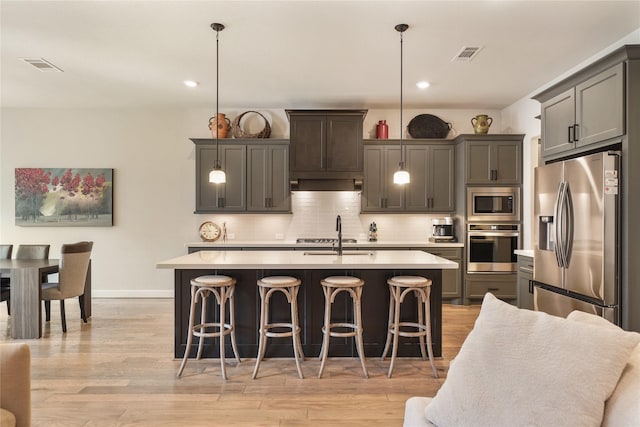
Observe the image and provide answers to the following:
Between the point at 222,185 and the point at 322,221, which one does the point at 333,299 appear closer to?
the point at 322,221

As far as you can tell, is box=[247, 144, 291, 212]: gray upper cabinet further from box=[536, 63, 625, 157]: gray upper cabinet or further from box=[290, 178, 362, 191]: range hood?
box=[536, 63, 625, 157]: gray upper cabinet

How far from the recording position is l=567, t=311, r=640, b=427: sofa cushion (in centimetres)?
110

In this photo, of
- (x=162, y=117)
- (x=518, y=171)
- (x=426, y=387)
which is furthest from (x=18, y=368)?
(x=518, y=171)

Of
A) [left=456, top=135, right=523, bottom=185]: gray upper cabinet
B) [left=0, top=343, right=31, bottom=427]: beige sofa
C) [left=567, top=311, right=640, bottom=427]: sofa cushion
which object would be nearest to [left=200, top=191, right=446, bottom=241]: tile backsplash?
[left=456, top=135, right=523, bottom=185]: gray upper cabinet

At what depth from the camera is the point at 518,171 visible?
18.3 feet

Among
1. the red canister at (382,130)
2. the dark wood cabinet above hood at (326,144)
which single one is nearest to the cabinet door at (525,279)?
the dark wood cabinet above hood at (326,144)

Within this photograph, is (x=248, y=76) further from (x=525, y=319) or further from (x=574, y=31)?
(x=525, y=319)

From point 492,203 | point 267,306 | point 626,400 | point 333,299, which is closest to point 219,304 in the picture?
point 267,306

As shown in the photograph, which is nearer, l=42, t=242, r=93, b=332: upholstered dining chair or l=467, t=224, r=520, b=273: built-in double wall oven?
l=42, t=242, r=93, b=332: upholstered dining chair

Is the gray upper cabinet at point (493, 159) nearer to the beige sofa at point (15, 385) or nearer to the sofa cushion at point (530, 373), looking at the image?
the sofa cushion at point (530, 373)

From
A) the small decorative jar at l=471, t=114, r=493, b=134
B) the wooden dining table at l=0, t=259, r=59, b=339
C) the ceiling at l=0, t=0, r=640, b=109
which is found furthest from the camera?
the small decorative jar at l=471, t=114, r=493, b=134

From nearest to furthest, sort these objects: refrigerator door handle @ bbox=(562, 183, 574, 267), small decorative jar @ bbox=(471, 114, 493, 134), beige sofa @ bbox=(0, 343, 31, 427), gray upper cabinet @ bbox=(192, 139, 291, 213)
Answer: beige sofa @ bbox=(0, 343, 31, 427)
refrigerator door handle @ bbox=(562, 183, 574, 267)
small decorative jar @ bbox=(471, 114, 493, 134)
gray upper cabinet @ bbox=(192, 139, 291, 213)

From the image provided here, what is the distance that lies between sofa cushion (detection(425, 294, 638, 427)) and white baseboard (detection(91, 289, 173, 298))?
5453mm

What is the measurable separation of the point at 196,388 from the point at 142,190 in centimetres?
401
